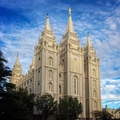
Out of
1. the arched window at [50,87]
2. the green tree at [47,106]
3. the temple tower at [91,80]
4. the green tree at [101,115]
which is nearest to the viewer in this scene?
the green tree at [47,106]

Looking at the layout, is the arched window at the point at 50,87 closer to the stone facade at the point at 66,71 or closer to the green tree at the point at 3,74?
the stone facade at the point at 66,71

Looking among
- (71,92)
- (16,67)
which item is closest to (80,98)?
(71,92)

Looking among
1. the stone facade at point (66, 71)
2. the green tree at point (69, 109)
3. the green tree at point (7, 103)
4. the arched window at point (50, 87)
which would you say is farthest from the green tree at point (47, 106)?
the green tree at point (7, 103)

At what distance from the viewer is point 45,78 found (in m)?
63.7

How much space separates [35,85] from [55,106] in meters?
14.9

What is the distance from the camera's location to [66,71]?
228 ft

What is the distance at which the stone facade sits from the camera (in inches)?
2566

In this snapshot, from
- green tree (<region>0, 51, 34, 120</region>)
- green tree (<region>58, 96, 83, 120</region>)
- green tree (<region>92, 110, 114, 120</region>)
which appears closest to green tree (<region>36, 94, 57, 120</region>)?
green tree (<region>58, 96, 83, 120</region>)

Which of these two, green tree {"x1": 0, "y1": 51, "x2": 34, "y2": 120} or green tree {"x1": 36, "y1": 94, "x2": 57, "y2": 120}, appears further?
green tree {"x1": 36, "y1": 94, "x2": 57, "y2": 120}

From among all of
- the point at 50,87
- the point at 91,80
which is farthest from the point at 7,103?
the point at 91,80

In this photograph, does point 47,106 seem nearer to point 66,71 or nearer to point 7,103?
point 66,71

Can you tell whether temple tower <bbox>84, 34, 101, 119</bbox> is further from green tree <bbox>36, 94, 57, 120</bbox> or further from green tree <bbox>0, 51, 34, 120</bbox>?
green tree <bbox>0, 51, 34, 120</bbox>

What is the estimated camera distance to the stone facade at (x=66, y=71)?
6519 cm

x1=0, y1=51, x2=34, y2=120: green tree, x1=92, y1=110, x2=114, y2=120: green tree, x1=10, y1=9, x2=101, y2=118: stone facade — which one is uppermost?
x1=10, y1=9, x2=101, y2=118: stone facade
